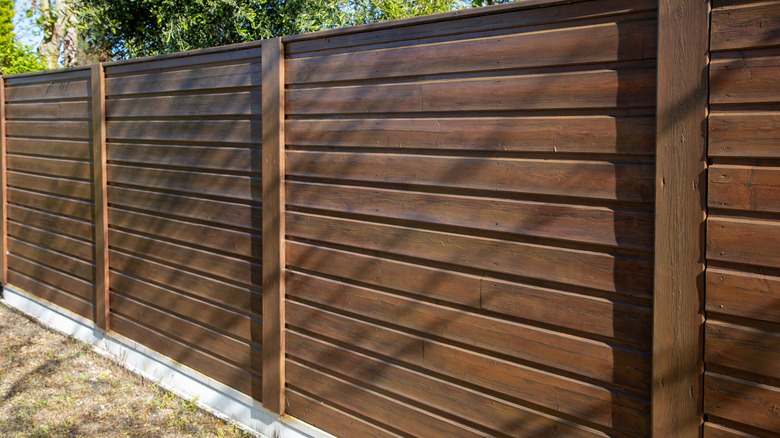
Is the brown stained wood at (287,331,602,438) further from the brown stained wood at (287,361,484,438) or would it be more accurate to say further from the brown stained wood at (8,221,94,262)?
the brown stained wood at (8,221,94,262)

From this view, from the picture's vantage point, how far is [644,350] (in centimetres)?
182

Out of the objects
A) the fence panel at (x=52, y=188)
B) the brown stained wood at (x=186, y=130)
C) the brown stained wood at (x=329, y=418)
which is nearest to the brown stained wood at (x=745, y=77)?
the brown stained wood at (x=329, y=418)

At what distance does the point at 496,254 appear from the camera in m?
2.12

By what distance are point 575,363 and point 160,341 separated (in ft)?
9.70

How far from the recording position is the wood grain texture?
9.47 feet

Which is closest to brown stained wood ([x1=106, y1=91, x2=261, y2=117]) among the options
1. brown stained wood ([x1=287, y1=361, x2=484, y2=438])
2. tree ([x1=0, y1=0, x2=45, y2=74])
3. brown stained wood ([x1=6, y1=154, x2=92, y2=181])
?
brown stained wood ([x1=6, y1=154, x2=92, y2=181])

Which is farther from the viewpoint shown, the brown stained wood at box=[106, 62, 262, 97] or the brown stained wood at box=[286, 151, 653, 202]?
the brown stained wood at box=[106, 62, 262, 97]

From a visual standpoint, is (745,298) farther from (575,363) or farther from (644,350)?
(575,363)

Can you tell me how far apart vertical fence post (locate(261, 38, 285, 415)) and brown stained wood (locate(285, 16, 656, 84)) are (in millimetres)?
231

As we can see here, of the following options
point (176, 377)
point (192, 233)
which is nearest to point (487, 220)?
point (192, 233)

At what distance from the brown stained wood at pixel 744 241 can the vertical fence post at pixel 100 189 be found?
4.09 meters

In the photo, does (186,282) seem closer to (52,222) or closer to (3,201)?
(52,222)

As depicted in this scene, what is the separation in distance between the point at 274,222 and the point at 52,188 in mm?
3093

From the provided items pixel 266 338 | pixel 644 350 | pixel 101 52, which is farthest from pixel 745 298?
pixel 101 52
